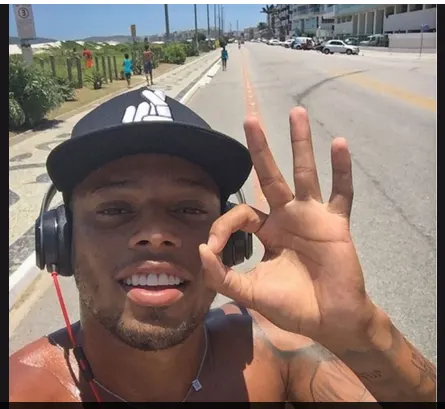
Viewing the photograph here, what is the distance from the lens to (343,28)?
106 m

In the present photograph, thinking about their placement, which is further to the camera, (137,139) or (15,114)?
(15,114)

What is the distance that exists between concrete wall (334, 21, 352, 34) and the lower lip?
10558cm

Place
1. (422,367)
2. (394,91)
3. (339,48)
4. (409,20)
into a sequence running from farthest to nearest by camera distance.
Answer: (409,20) < (339,48) < (394,91) < (422,367)

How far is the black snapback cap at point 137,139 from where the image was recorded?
1.51 metres

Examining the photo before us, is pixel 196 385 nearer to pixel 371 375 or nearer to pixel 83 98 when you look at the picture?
pixel 371 375

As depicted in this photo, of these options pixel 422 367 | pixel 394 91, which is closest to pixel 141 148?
pixel 422 367

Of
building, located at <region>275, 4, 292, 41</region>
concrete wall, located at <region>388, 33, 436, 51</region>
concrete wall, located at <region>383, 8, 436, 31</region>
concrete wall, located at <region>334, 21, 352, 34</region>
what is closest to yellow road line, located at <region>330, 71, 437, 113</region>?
concrete wall, located at <region>388, 33, 436, 51</region>

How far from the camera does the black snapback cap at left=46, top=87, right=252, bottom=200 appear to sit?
1513 mm

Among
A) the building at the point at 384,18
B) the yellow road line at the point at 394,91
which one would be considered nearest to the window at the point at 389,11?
the building at the point at 384,18

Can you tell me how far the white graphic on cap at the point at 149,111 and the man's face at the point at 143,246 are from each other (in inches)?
4.4

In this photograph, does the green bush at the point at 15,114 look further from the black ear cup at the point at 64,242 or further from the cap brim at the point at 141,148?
the cap brim at the point at 141,148

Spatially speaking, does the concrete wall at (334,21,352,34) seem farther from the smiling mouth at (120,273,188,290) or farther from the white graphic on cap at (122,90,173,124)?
the smiling mouth at (120,273,188,290)

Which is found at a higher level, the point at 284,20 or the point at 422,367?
the point at 422,367

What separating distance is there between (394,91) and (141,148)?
60.7ft
